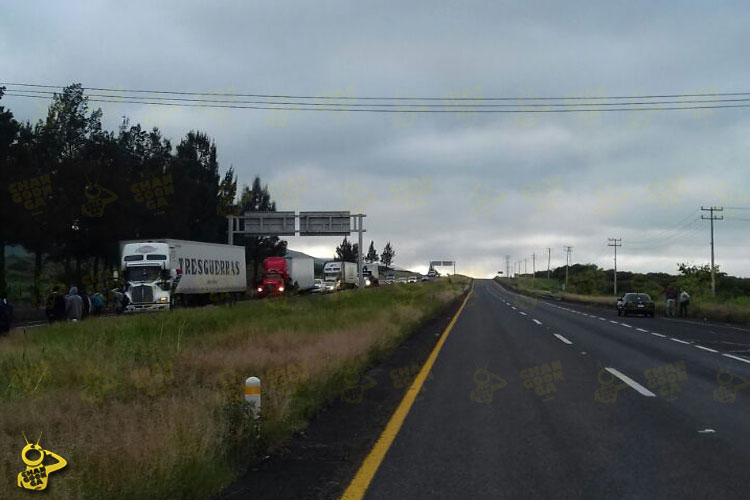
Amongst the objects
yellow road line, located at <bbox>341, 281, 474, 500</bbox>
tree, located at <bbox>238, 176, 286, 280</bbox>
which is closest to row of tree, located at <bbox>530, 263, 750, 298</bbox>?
tree, located at <bbox>238, 176, 286, 280</bbox>

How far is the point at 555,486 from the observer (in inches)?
225

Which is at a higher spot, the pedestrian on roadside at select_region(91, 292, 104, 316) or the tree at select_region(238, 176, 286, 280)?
the tree at select_region(238, 176, 286, 280)

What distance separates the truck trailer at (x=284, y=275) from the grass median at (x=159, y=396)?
37881 mm

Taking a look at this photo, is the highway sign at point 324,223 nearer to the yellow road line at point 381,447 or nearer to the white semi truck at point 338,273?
the white semi truck at point 338,273

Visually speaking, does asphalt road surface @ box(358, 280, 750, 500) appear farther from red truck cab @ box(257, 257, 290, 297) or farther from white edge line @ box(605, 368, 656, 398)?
red truck cab @ box(257, 257, 290, 297)

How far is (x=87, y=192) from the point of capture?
4091cm

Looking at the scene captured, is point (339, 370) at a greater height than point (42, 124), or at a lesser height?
lesser

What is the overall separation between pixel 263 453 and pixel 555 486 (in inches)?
120

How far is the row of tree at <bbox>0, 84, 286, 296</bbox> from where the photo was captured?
3719 centimetres

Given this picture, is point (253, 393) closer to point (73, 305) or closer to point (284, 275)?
point (73, 305)

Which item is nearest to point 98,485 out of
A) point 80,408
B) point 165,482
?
point 165,482

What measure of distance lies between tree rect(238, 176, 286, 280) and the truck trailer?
1235 cm

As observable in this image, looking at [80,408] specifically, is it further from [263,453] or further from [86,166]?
[86,166]

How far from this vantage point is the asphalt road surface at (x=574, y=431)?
577cm
